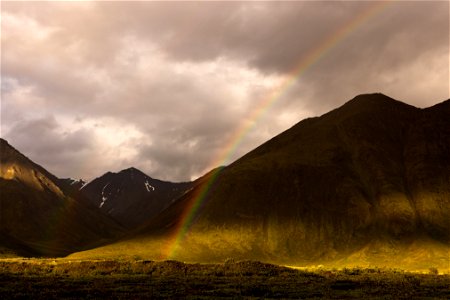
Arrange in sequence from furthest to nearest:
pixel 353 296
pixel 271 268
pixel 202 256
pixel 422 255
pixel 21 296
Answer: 1. pixel 202 256
2. pixel 422 255
3. pixel 271 268
4. pixel 353 296
5. pixel 21 296

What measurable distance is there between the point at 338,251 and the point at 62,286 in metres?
155

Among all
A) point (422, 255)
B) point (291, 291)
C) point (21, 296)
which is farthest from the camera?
point (422, 255)

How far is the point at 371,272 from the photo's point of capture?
8650 centimetres

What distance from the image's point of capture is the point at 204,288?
53.5 m

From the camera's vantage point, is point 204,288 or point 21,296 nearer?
point 21,296

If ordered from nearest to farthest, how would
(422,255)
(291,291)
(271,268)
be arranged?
(291,291)
(271,268)
(422,255)

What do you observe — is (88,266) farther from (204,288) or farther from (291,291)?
(291,291)

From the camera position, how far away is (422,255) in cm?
17338

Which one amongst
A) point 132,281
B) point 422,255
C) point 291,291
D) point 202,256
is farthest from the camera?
point 202,256

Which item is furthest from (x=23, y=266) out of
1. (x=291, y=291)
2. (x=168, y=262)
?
(x=291, y=291)

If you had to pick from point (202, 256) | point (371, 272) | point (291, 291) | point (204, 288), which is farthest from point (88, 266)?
point (202, 256)

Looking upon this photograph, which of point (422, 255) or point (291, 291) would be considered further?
point (422, 255)

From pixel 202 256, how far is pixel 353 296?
148 meters

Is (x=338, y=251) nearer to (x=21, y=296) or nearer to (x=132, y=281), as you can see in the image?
(x=132, y=281)
